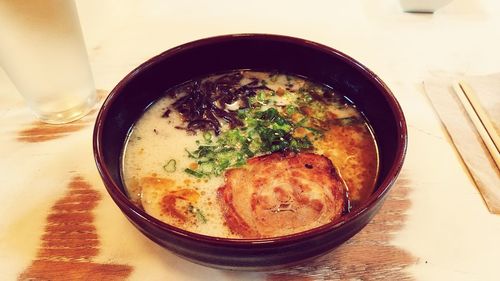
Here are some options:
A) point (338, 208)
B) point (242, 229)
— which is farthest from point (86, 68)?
point (338, 208)

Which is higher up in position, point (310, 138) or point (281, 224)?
point (310, 138)

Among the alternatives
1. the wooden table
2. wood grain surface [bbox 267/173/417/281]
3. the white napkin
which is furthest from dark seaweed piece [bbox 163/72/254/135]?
the white napkin

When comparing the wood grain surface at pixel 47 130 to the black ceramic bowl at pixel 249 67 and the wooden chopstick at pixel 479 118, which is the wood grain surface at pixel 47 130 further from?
the wooden chopstick at pixel 479 118

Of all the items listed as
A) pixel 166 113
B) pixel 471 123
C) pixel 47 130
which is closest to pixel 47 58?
pixel 47 130

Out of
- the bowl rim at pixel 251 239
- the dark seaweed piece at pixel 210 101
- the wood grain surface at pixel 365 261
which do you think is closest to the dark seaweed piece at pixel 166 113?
the dark seaweed piece at pixel 210 101

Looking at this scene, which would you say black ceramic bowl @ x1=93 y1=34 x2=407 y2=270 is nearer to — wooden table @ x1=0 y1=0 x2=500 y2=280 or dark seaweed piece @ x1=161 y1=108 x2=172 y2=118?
dark seaweed piece @ x1=161 y1=108 x2=172 y2=118

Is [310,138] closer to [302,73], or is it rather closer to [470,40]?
[302,73]
